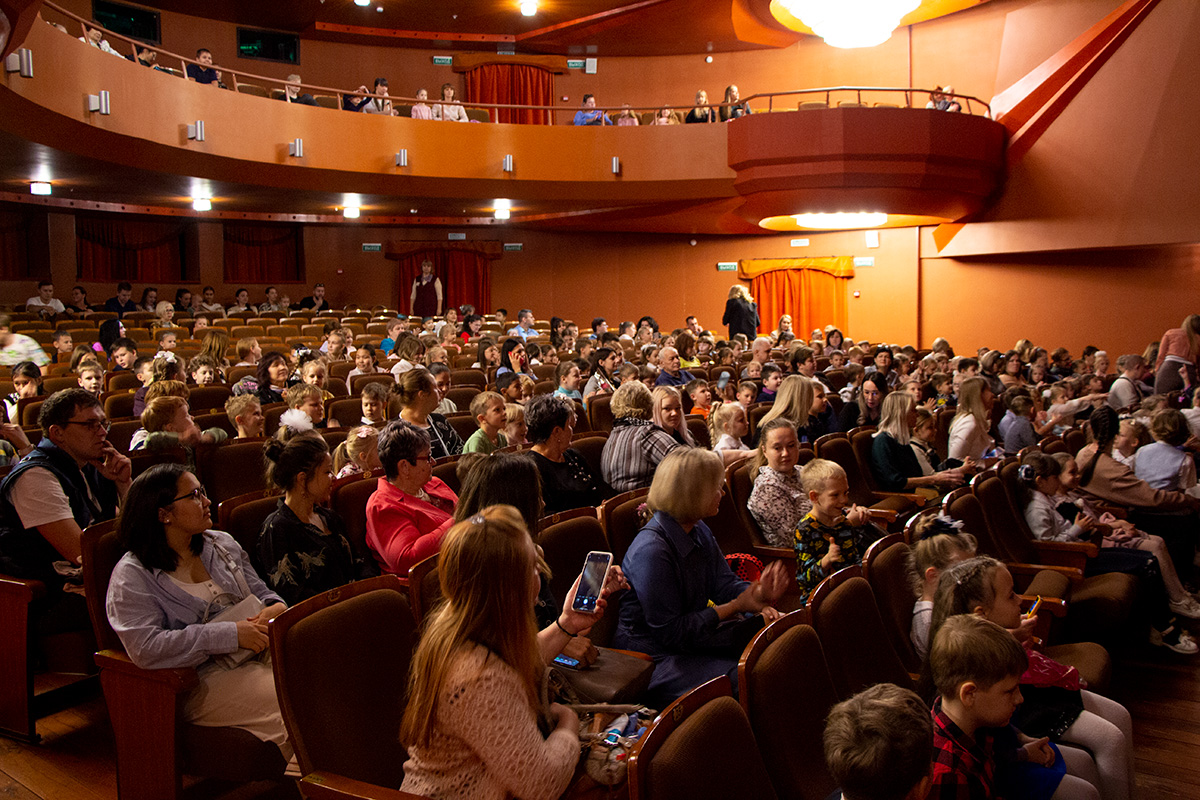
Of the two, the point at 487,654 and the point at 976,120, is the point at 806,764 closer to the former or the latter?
the point at 487,654

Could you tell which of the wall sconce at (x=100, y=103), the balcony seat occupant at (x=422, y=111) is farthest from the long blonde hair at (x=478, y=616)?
the balcony seat occupant at (x=422, y=111)

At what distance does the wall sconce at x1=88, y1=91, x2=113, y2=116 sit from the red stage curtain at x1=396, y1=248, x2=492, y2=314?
8.60 m

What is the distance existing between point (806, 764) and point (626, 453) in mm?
2144

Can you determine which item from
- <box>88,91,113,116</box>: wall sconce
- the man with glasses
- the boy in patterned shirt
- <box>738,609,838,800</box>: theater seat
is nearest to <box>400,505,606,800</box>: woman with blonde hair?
<box>738,609,838,800</box>: theater seat

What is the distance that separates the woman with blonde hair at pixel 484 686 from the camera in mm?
1596

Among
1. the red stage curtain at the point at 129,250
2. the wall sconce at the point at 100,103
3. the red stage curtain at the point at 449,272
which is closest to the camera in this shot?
the wall sconce at the point at 100,103

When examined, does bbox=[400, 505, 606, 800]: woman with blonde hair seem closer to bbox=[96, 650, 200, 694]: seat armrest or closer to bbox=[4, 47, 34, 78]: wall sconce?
bbox=[96, 650, 200, 694]: seat armrest

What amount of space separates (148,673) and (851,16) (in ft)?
38.2

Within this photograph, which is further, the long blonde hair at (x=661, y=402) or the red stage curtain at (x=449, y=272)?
the red stage curtain at (x=449, y=272)

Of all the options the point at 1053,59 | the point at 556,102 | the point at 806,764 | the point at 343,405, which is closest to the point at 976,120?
the point at 1053,59

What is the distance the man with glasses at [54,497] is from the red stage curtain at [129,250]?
44.2 feet

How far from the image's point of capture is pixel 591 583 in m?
1.94

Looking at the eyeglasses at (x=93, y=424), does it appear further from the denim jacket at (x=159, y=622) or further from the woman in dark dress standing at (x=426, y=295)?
the woman in dark dress standing at (x=426, y=295)

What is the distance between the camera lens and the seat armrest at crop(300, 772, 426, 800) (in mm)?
1643
